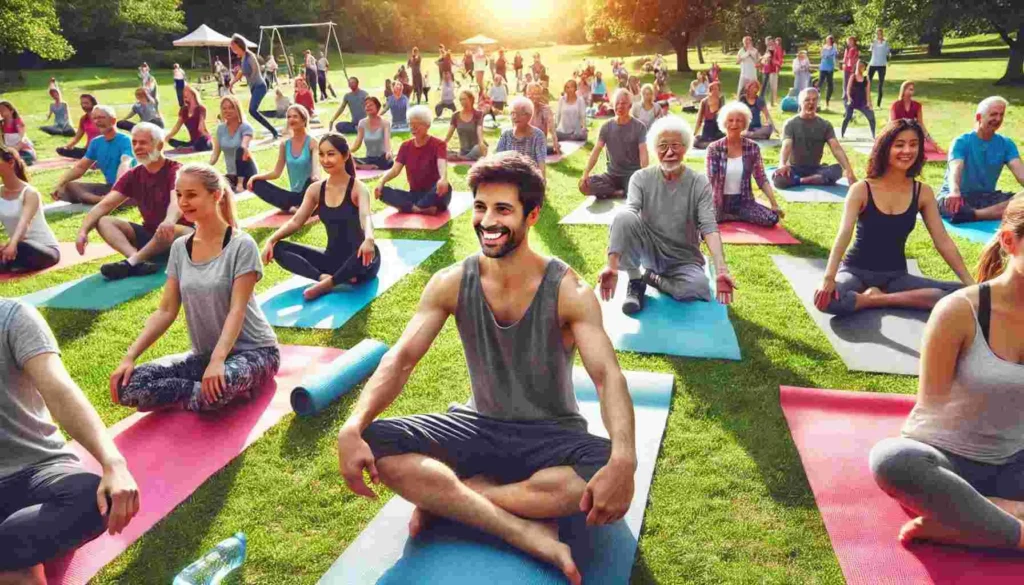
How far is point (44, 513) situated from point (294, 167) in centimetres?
624

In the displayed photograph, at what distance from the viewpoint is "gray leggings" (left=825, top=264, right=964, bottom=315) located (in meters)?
5.05

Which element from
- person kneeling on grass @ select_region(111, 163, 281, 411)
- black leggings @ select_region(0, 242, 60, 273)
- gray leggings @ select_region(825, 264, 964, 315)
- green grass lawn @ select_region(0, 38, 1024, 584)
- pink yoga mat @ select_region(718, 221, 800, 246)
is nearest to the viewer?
green grass lawn @ select_region(0, 38, 1024, 584)

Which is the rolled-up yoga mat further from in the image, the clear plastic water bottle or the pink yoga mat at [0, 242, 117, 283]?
the pink yoga mat at [0, 242, 117, 283]

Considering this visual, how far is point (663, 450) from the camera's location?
3.62 m

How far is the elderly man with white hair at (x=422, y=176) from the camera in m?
8.32

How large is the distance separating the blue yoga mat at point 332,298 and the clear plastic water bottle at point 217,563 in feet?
8.49

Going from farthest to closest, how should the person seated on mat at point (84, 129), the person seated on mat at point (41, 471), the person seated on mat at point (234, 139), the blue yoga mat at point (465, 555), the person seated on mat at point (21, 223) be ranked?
1. the person seated on mat at point (84, 129)
2. the person seated on mat at point (234, 139)
3. the person seated on mat at point (21, 223)
4. the blue yoga mat at point (465, 555)
5. the person seated on mat at point (41, 471)

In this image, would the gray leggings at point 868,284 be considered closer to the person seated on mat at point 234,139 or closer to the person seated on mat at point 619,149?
the person seated on mat at point 619,149

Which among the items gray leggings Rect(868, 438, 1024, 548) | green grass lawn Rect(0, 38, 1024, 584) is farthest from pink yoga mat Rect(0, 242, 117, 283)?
gray leggings Rect(868, 438, 1024, 548)

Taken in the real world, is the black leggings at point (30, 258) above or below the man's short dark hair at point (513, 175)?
below

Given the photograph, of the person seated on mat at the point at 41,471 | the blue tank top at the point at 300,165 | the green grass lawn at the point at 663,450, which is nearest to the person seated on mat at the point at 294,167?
the blue tank top at the point at 300,165

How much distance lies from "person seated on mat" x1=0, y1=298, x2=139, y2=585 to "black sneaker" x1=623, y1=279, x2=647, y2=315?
3.76 m

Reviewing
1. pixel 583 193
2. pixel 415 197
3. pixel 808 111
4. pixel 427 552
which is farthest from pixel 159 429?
pixel 808 111

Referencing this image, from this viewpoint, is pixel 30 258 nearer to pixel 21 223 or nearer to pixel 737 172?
pixel 21 223
